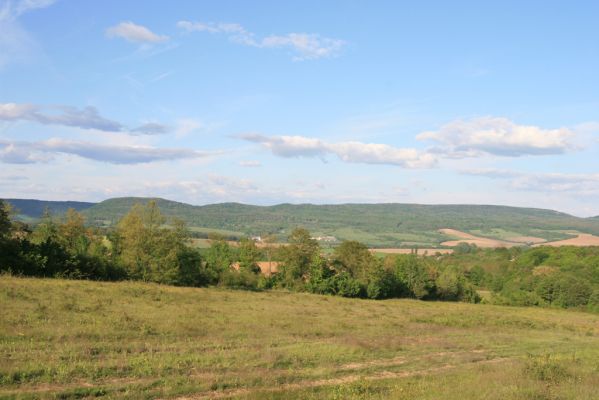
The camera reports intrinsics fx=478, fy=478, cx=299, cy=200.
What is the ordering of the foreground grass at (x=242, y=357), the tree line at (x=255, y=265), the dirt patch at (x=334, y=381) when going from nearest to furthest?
the dirt patch at (x=334, y=381), the foreground grass at (x=242, y=357), the tree line at (x=255, y=265)

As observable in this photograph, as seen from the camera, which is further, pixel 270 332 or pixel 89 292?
pixel 89 292

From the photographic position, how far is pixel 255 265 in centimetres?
7800

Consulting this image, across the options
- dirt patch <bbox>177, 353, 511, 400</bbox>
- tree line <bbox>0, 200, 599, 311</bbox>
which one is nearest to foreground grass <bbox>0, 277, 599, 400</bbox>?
dirt patch <bbox>177, 353, 511, 400</bbox>

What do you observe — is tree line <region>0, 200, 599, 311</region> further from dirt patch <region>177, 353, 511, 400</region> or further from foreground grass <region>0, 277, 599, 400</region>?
→ dirt patch <region>177, 353, 511, 400</region>

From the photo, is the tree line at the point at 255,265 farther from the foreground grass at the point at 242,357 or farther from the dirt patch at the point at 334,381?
the dirt patch at the point at 334,381

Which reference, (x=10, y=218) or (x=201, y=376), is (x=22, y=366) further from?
(x=10, y=218)

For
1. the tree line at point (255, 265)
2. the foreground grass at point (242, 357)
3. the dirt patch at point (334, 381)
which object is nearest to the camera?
the dirt patch at point (334, 381)

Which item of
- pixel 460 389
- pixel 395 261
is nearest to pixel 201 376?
pixel 460 389

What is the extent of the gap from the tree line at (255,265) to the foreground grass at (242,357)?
14805mm

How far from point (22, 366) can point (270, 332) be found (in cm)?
1379

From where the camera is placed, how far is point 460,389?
13672 millimetres

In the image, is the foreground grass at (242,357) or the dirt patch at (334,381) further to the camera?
the foreground grass at (242,357)

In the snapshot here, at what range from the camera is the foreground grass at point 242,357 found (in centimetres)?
1254

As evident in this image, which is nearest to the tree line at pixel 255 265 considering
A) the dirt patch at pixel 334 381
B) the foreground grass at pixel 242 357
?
the foreground grass at pixel 242 357
